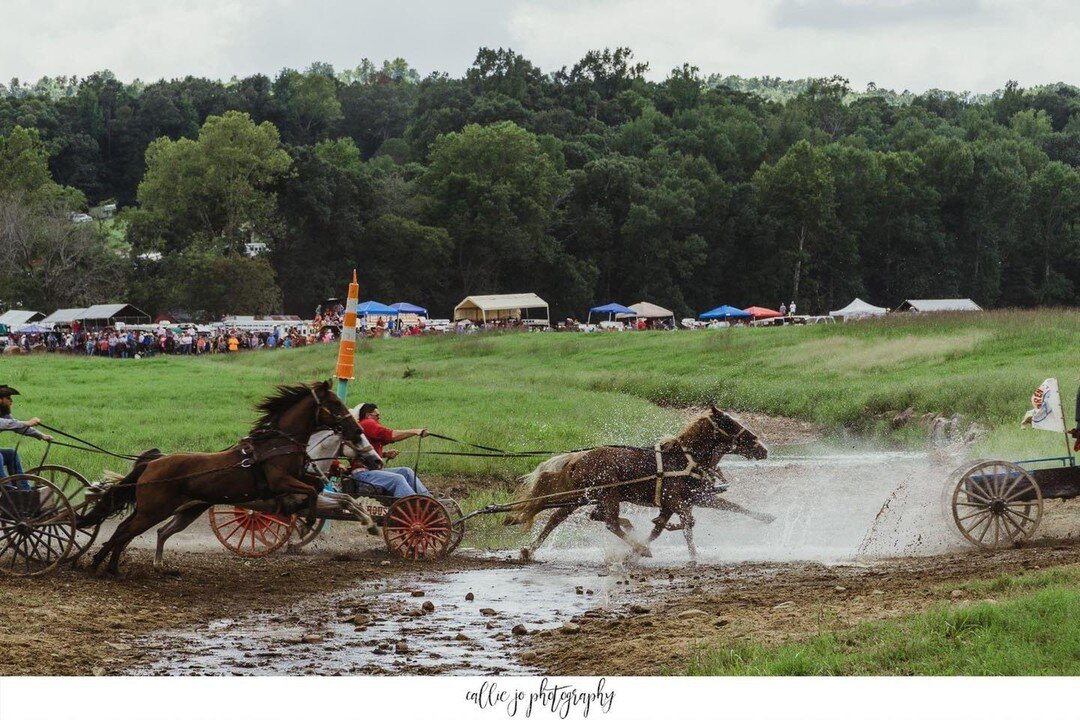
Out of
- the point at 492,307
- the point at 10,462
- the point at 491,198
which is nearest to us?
the point at 10,462

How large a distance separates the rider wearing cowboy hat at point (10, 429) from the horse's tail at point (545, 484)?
567 centimetres

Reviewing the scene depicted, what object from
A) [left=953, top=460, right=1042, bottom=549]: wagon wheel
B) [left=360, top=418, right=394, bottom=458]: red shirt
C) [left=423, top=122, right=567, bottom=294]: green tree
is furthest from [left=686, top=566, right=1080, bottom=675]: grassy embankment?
[left=423, top=122, right=567, bottom=294]: green tree

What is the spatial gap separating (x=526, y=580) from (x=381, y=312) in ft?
207

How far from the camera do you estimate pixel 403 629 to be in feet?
38.9

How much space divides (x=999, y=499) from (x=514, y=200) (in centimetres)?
7754

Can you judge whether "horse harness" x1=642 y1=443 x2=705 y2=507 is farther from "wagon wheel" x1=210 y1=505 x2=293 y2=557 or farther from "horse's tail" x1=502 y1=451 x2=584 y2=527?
"wagon wheel" x1=210 y1=505 x2=293 y2=557

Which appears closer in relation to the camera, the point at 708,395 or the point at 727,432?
the point at 727,432

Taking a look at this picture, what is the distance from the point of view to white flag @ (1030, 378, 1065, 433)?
15.0 meters

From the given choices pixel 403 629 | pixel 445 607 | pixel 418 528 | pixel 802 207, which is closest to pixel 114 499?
pixel 418 528

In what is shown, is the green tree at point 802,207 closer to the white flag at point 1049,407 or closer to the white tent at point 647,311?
the white tent at point 647,311

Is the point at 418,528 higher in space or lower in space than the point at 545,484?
lower

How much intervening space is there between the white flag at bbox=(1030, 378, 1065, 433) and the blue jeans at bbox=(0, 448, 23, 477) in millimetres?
11476

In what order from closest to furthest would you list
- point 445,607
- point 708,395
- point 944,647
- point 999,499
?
point 944,647, point 445,607, point 999,499, point 708,395

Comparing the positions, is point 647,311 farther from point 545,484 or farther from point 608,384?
point 545,484
